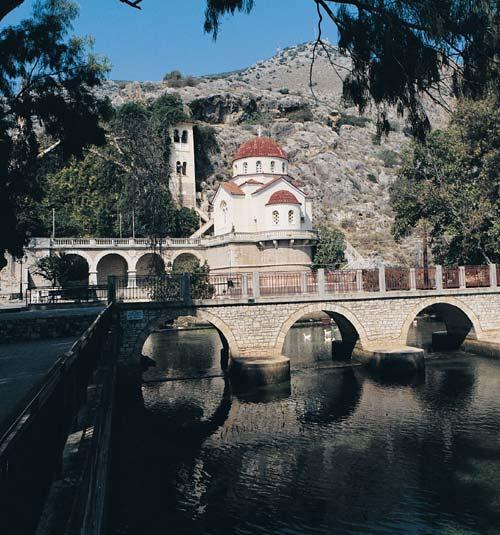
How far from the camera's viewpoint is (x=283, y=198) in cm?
4509

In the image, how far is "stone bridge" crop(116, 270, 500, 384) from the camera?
1961cm

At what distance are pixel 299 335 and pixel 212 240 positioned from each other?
1999 cm

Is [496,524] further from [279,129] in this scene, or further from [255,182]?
[279,129]

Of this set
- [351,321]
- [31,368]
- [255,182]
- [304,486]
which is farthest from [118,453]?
[255,182]

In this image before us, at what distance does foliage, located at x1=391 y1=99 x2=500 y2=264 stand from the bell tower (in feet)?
120

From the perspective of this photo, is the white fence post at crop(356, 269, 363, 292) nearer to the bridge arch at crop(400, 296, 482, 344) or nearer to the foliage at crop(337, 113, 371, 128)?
the bridge arch at crop(400, 296, 482, 344)

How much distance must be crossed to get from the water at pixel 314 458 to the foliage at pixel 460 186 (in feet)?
36.5

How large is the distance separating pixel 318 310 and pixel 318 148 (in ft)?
194

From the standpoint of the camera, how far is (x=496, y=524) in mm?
8820

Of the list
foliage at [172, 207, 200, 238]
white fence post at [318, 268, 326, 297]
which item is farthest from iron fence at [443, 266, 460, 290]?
foliage at [172, 207, 200, 238]

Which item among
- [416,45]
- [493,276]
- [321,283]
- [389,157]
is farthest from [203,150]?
[416,45]

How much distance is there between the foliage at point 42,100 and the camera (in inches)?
555

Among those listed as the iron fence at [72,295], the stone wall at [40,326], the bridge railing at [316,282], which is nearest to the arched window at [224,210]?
the iron fence at [72,295]

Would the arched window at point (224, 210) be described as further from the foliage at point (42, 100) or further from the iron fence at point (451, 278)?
the foliage at point (42, 100)
